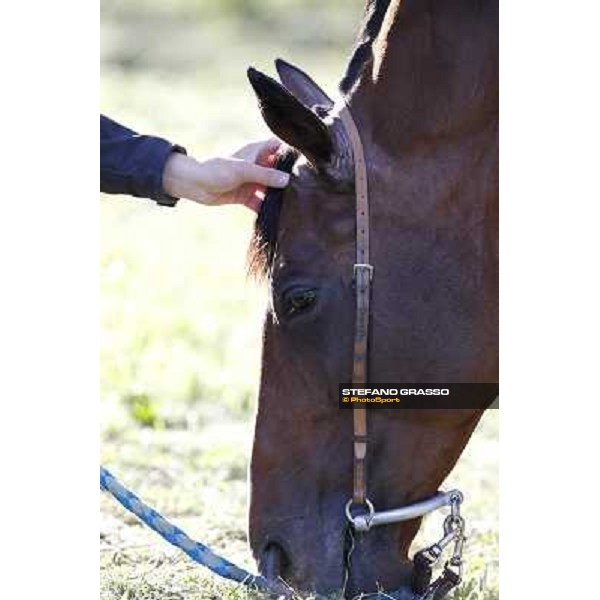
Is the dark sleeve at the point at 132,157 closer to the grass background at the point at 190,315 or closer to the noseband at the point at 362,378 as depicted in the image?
the grass background at the point at 190,315

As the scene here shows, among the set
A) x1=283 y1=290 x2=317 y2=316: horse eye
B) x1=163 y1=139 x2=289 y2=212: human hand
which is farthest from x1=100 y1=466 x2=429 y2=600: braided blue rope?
x1=163 y1=139 x2=289 y2=212: human hand

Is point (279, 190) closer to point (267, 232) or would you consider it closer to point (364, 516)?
point (267, 232)

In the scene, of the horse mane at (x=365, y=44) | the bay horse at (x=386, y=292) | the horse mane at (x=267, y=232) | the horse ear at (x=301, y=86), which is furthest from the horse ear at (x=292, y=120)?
the horse ear at (x=301, y=86)

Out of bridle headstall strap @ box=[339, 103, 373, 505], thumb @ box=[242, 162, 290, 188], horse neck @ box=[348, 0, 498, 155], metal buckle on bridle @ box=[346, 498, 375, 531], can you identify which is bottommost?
metal buckle on bridle @ box=[346, 498, 375, 531]

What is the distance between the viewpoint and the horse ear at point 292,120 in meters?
3.47

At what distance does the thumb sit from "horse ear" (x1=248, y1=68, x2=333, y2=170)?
9cm

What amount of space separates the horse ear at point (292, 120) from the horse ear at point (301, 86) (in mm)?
359

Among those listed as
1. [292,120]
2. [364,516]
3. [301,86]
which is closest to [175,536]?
[364,516]

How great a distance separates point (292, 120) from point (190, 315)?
372cm

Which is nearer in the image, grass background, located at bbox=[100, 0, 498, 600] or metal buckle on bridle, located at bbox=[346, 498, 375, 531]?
metal buckle on bridle, located at bbox=[346, 498, 375, 531]

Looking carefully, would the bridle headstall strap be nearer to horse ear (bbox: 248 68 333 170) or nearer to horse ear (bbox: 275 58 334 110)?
horse ear (bbox: 248 68 333 170)

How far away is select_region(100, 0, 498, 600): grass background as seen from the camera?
4523 millimetres

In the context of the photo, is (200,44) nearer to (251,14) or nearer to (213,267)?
(251,14)
